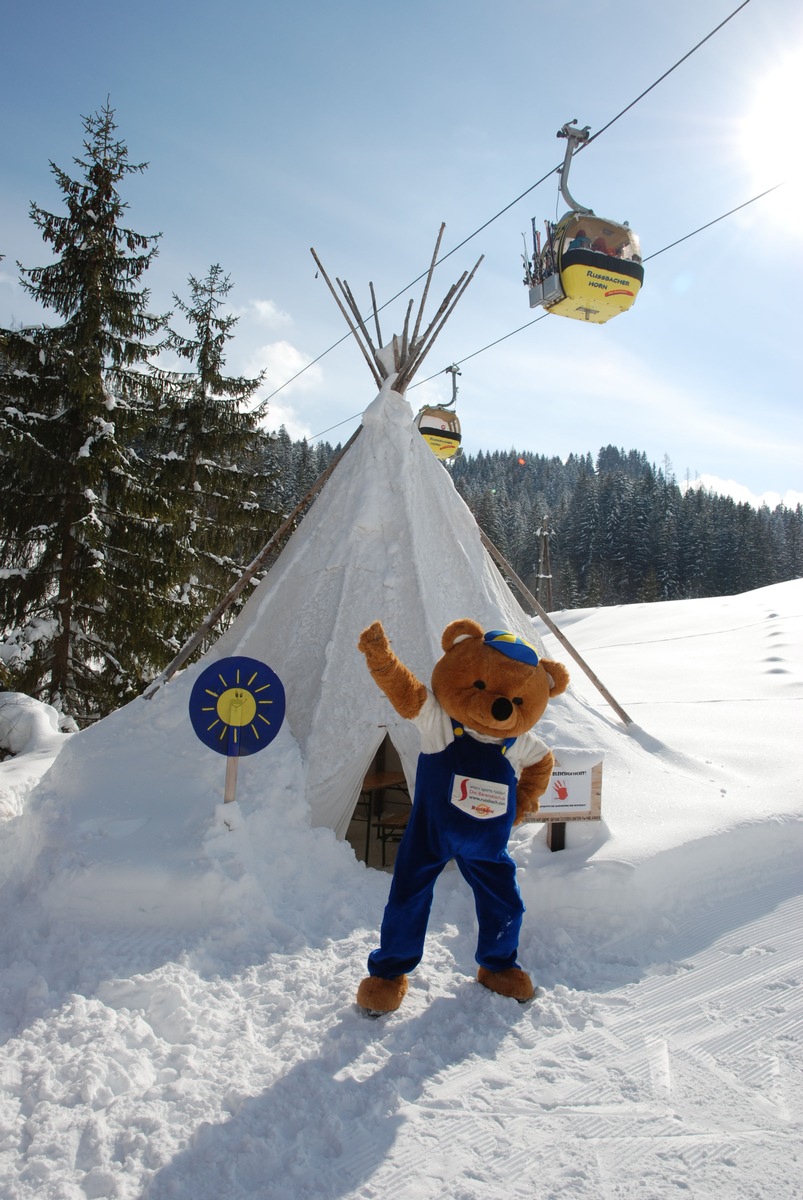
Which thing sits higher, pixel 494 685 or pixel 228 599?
pixel 228 599

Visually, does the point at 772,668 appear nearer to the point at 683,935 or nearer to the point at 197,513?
the point at 683,935

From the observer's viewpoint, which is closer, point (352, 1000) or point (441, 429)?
point (352, 1000)

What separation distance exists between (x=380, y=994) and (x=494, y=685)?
1403mm

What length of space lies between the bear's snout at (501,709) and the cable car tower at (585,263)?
131 inches

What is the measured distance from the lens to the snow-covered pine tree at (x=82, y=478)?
305 inches

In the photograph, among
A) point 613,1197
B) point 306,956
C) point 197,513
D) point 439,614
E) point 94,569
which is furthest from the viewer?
point 197,513

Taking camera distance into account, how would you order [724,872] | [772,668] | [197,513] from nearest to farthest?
[724,872] < [772,668] < [197,513]

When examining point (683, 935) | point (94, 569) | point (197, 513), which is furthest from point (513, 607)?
point (197, 513)

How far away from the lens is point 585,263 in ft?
15.0

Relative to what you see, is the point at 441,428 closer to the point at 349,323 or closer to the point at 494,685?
the point at 349,323

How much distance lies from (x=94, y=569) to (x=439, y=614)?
4803 mm

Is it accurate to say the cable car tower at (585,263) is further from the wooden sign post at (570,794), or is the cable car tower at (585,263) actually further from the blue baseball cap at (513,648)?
the wooden sign post at (570,794)

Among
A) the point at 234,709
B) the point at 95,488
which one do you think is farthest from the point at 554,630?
the point at 95,488

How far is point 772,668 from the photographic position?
382 inches
